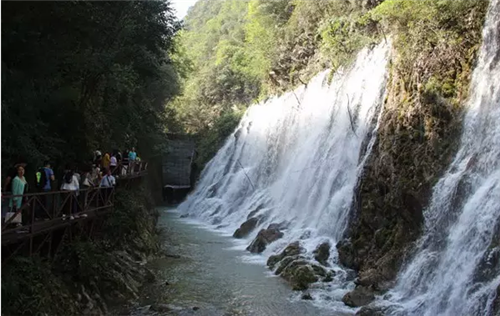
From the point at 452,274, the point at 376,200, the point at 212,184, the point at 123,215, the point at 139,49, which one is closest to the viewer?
the point at 452,274

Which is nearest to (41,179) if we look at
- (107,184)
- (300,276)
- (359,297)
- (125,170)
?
(107,184)

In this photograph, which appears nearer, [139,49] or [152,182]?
[139,49]

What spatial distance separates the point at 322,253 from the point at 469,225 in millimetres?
5699

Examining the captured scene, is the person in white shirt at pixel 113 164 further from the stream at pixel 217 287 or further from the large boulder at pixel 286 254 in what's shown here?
the large boulder at pixel 286 254

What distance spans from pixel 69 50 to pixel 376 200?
9.64 m

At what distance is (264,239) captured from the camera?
1930 cm

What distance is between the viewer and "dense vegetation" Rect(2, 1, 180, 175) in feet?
30.8

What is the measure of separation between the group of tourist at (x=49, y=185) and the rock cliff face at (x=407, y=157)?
25.2 ft

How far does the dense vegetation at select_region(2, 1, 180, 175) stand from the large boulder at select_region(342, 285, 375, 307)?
7878mm

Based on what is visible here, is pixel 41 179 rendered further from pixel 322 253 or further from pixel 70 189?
pixel 322 253

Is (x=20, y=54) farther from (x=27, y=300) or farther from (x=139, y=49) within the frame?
(x=139, y=49)

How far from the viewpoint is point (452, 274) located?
34.8 ft

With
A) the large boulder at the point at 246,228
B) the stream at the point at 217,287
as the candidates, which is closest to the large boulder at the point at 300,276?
the stream at the point at 217,287

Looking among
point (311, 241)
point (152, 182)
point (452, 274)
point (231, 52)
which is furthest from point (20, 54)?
point (231, 52)
